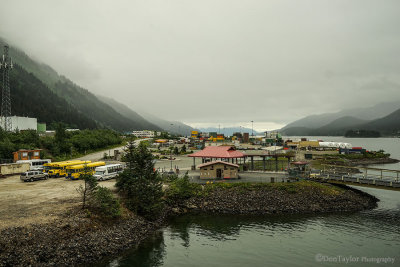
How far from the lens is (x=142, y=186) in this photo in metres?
31.2

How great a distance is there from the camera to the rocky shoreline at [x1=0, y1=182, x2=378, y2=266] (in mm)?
20248

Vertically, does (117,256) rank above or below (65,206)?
below

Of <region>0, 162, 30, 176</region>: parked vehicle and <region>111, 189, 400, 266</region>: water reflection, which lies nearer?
<region>111, 189, 400, 266</region>: water reflection

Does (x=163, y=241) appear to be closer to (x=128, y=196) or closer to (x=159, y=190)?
(x=159, y=190)

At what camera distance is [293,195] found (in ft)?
120

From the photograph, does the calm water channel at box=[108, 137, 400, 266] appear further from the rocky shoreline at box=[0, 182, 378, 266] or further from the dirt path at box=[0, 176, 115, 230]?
the dirt path at box=[0, 176, 115, 230]

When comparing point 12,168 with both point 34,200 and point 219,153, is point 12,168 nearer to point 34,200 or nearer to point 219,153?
point 34,200

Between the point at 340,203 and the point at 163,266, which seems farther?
the point at 340,203

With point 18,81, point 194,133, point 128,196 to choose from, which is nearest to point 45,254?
point 128,196

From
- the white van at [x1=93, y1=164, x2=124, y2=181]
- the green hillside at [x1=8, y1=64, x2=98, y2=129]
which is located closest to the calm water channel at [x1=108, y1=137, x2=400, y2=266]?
the white van at [x1=93, y1=164, x2=124, y2=181]

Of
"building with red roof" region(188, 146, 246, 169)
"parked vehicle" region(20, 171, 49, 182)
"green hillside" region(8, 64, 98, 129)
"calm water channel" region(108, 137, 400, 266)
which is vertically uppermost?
"green hillside" region(8, 64, 98, 129)

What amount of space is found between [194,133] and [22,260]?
17807cm

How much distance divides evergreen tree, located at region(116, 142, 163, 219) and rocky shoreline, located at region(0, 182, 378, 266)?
5.16 feet

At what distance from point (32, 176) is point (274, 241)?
135 feet
